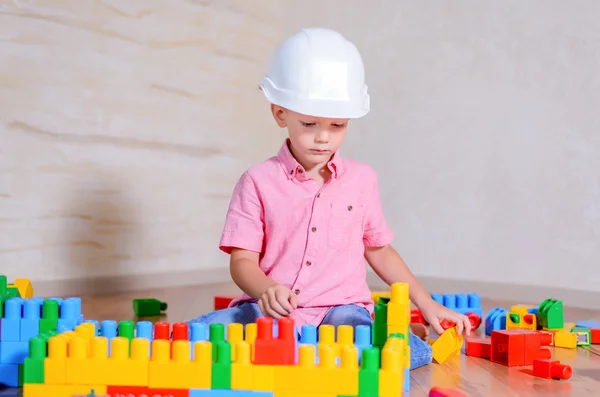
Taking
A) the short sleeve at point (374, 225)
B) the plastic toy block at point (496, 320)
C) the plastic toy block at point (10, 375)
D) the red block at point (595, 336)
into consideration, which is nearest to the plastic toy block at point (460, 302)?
the plastic toy block at point (496, 320)

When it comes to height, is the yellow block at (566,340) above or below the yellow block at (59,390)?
above

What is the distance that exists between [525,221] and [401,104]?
474mm

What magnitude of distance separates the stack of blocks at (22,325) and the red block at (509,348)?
2.13 ft

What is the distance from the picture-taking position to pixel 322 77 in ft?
Answer: 4.11

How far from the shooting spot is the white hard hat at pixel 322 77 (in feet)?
4.09

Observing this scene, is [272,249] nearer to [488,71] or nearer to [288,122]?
[288,122]

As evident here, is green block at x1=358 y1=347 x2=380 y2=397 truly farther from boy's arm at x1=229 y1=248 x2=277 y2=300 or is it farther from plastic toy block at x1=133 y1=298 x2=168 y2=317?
plastic toy block at x1=133 y1=298 x2=168 y2=317

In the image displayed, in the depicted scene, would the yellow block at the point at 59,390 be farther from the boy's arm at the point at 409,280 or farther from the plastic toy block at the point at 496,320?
the plastic toy block at the point at 496,320

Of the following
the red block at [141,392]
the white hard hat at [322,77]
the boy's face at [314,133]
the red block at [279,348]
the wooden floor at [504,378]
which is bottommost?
the wooden floor at [504,378]

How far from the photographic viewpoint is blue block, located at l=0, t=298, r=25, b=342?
1076 millimetres

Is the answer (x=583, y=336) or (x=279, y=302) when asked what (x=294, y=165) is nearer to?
(x=279, y=302)

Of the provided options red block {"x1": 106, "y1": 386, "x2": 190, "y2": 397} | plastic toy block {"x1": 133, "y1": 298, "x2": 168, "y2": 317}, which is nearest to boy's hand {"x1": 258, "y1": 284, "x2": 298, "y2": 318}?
red block {"x1": 106, "y1": 386, "x2": 190, "y2": 397}

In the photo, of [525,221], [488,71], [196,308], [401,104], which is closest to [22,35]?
[196,308]

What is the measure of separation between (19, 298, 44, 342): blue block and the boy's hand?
30cm
